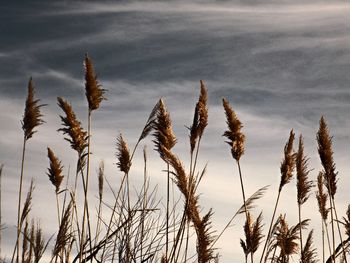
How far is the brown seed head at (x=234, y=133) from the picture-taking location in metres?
5.16

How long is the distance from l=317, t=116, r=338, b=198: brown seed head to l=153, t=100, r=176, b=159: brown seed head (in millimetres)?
1547

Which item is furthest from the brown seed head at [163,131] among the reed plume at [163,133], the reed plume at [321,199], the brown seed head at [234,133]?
the reed plume at [321,199]

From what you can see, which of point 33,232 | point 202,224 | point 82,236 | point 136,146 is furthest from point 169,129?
point 33,232

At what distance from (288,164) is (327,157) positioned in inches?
14.5

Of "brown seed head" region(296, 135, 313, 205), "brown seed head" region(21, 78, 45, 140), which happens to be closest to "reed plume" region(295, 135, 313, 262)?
"brown seed head" region(296, 135, 313, 205)

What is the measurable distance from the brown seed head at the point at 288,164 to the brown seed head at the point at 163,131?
1327 millimetres

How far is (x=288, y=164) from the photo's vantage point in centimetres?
521

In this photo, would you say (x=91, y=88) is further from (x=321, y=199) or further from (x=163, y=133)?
(x=321, y=199)

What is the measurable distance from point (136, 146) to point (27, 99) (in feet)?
3.59

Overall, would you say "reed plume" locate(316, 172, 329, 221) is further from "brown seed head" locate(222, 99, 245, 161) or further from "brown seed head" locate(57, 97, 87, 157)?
"brown seed head" locate(57, 97, 87, 157)

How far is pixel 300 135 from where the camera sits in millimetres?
5477

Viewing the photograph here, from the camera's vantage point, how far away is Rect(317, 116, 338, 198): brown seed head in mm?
5109

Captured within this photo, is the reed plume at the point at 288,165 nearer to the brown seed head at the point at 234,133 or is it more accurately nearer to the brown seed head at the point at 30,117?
the brown seed head at the point at 234,133

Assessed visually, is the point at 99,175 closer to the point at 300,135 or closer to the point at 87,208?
the point at 87,208
